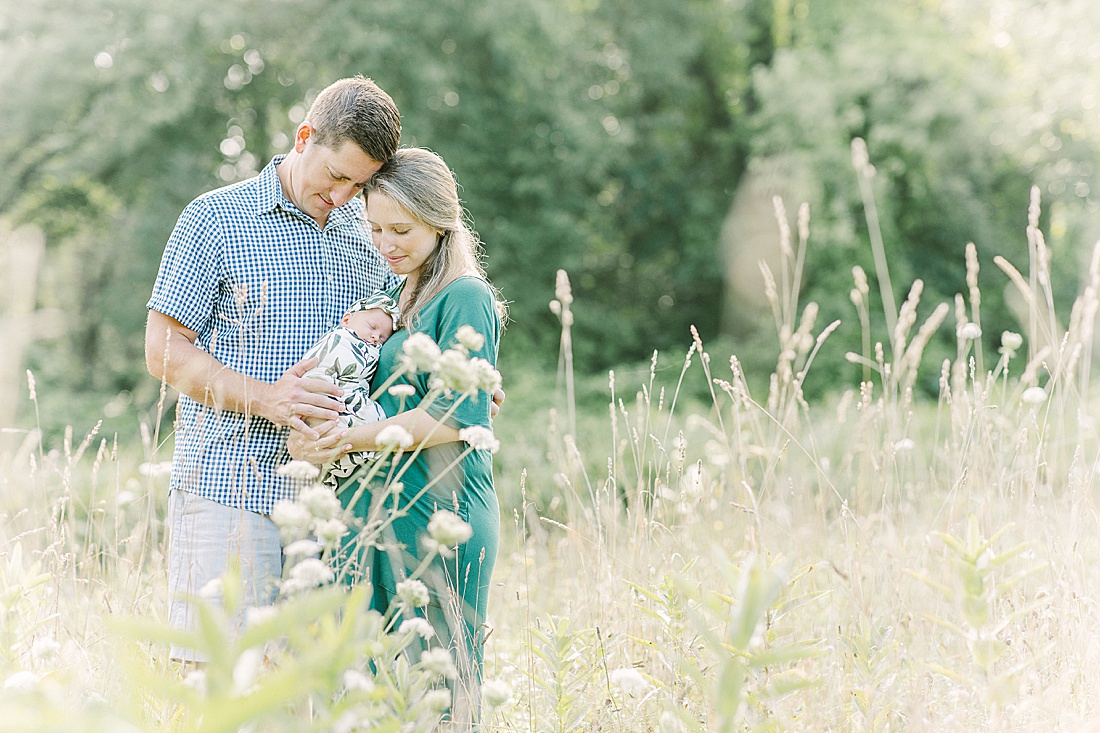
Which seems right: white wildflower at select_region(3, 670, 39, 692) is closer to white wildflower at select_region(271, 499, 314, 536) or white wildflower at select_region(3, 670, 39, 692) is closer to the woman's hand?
white wildflower at select_region(271, 499, 314, 536)

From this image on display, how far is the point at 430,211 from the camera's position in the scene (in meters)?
2.55

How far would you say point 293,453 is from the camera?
8.11 ft

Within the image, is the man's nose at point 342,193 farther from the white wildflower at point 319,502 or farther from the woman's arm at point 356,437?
the white wildflower at point 319,502

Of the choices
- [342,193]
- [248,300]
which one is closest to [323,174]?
[342,193]

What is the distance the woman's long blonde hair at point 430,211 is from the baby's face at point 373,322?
5cm

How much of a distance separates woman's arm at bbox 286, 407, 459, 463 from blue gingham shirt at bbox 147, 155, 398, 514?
0.57 ft

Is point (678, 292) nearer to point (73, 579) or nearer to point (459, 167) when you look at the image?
point (459, 167)

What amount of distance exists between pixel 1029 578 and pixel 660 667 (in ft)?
3.79

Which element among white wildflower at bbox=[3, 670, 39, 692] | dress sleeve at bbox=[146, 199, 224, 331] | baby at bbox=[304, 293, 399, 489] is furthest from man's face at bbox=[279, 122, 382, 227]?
white wildflower at bbox=[3, 670, 39, 692]

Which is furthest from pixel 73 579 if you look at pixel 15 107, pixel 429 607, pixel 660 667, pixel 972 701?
pixel 15 107

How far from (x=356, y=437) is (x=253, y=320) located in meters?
0.55

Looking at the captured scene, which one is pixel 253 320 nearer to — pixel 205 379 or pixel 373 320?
pixel 205 379

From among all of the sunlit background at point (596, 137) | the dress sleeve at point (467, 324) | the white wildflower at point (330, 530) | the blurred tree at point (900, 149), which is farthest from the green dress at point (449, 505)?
the blurred tree at point (900, 149)

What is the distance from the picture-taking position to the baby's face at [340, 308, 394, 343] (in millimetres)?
2584
